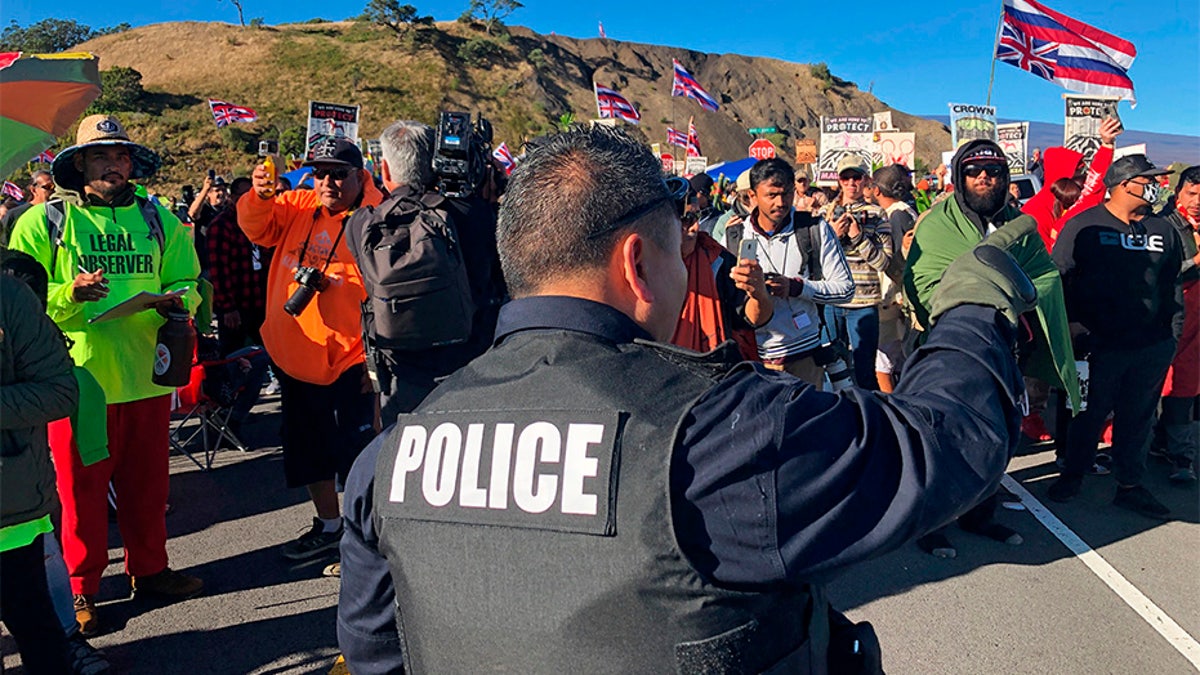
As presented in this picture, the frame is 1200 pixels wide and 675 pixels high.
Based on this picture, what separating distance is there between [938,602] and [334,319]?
11.1 feet

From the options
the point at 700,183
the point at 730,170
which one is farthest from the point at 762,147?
the point at 700,183

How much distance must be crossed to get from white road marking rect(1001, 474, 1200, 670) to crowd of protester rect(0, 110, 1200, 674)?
30 centimetres

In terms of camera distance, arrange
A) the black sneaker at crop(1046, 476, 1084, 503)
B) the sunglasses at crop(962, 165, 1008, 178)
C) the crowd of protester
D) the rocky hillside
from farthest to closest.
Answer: the rocky hillside → the black sneaker at crop(1046, 476, 1084, 503) → the sunglasses at crop(962, 165, 1008, 178) → the crowd of protester

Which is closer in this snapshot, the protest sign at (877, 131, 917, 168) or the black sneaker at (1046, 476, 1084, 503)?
the black sneaker at (1046, 476, 1084, 503)

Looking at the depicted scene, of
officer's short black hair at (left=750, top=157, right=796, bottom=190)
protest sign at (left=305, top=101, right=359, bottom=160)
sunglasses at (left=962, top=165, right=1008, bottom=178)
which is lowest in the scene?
sunglasses at (left=962, top=165, right=1008, bottom=178)

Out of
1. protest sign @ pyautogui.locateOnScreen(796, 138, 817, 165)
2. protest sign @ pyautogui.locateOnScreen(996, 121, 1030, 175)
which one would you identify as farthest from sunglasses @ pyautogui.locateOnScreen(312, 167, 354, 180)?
protest sign @ pyautogui.locateOnScreen(796, 138, 817, 165)

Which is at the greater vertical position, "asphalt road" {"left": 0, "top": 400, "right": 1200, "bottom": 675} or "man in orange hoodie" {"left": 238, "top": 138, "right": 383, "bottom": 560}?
"man in orange hoodie" {"left": 238, "top": 138, "right": 383, "bottom": 560}

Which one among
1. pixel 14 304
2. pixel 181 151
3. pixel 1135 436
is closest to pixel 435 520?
pixel 14 304

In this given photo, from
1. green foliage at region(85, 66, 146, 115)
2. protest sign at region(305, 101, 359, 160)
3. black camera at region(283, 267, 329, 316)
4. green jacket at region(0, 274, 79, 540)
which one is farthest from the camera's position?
green foliage at region(85, 66, 146, 115)

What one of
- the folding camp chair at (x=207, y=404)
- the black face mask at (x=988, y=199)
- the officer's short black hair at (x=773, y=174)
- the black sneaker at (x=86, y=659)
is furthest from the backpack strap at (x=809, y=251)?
the folding camp chair at (x=207, y=404)

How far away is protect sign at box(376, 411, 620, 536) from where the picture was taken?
1062 millimetres

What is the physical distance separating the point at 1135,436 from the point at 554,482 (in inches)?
204

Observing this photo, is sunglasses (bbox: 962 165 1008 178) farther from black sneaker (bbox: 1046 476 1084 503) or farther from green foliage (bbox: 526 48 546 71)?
green foliage (bbox: 526 48 546 71)

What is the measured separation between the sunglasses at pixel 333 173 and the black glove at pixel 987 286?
3214 millimetres
